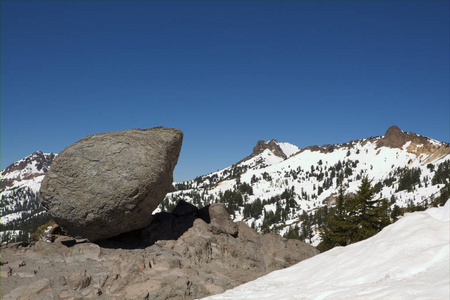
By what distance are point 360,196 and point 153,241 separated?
24.7 meters

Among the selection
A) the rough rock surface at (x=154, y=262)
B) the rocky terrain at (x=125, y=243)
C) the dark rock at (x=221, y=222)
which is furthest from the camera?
the dark rock at (x=221, y=222)

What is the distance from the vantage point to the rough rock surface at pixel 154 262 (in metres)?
14.1

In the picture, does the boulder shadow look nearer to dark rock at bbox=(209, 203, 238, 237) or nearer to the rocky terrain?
the rocky terrain

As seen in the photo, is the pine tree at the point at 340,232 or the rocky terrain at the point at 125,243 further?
the pine tree at the point at 340,232

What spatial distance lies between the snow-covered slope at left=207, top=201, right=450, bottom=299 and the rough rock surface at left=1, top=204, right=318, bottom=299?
5.86m

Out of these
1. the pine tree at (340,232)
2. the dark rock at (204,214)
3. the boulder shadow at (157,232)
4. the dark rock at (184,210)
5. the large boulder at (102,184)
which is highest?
the large boulder at (102,184)

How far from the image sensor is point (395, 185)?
7367 inches

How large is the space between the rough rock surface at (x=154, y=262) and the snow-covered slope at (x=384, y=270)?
5855 mm

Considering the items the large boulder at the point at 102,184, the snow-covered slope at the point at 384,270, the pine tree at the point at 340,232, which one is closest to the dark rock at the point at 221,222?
the large boulder at the point at 102,184

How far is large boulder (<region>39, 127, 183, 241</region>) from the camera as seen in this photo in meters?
18.4

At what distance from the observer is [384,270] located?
25.0ft

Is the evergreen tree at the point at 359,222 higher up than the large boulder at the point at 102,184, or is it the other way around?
the large boulder at the point at 102,184

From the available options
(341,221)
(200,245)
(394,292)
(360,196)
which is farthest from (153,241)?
(360,196)

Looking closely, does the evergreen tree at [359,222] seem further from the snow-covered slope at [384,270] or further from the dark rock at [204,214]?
the snow-covered slope at [384,270]
